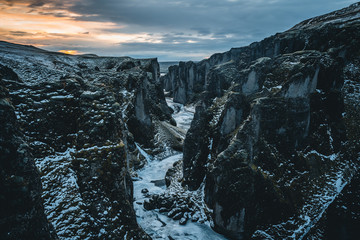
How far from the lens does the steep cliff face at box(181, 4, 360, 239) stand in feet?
83.5

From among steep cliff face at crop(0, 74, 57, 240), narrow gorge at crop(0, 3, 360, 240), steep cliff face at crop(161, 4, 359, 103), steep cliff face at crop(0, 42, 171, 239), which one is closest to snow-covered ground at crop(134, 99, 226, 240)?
narrow gorge at crop(0, 3, 360, 240)

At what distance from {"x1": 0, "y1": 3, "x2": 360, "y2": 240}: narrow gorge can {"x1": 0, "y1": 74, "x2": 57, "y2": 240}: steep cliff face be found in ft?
0.19

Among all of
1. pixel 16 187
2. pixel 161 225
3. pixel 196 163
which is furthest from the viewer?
pixel 196 163

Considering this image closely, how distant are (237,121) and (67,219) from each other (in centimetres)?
2559

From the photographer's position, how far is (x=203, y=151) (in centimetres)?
3531

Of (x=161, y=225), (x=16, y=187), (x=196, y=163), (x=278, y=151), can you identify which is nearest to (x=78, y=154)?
(x=16, y=187)

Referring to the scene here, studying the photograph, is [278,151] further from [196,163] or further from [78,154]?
[78,154]

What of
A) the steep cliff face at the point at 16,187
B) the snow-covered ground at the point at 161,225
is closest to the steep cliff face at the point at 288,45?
the snow-covered ground at the point at 161,225

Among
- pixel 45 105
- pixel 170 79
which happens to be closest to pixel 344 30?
pixel 45 105

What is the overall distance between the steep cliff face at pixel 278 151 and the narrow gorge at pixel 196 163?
191 millimetres

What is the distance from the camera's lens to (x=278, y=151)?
3166 cm

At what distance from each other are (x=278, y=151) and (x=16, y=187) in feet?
108

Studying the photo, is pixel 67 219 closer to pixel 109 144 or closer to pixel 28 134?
pixel 109 144

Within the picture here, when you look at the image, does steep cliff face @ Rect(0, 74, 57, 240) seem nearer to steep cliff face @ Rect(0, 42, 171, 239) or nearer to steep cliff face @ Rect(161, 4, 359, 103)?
steep cliff face @ Rect(0, 42, 171, 239)
